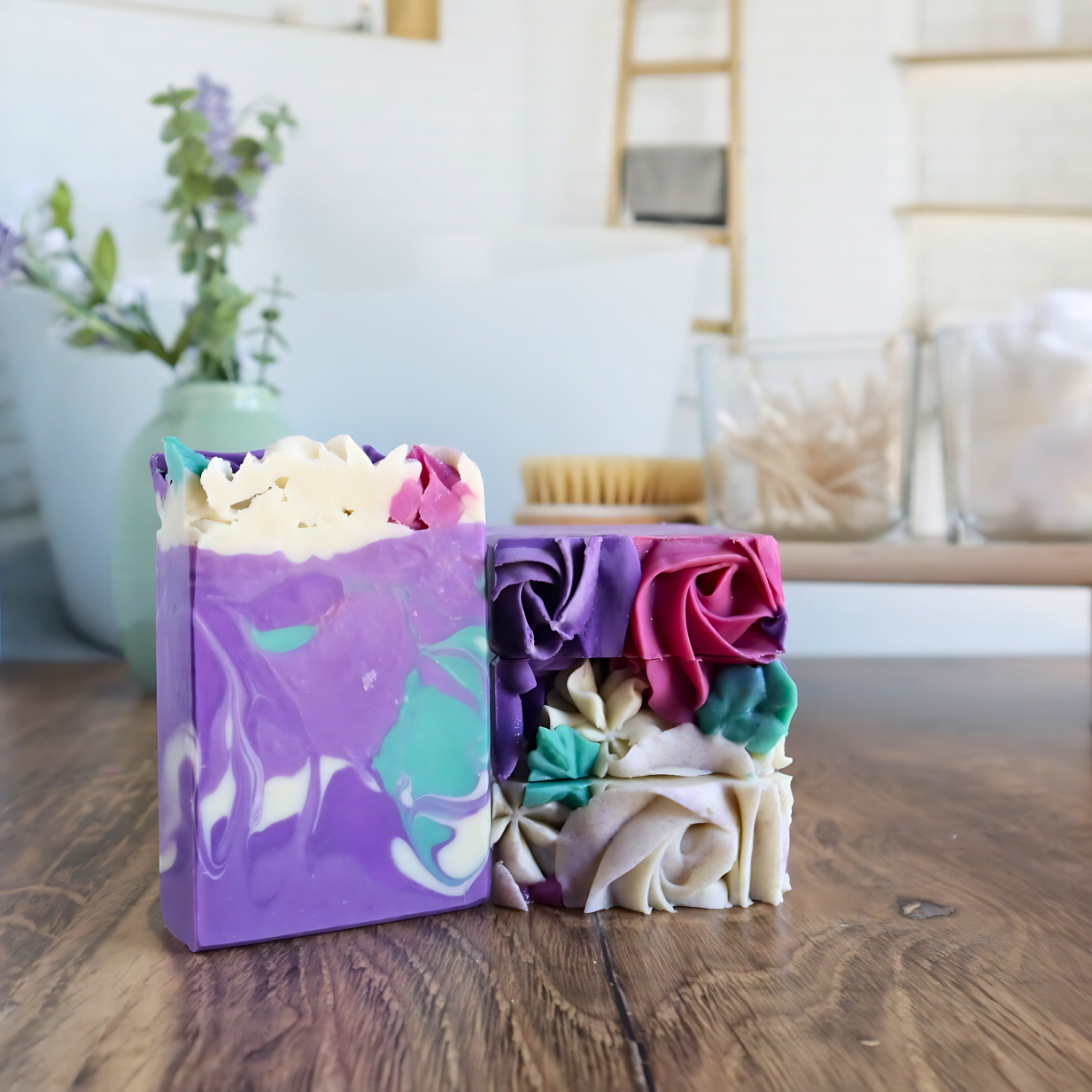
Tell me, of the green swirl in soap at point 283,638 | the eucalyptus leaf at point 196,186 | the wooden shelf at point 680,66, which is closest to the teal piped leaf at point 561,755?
the green swirl in soap at point 283,638

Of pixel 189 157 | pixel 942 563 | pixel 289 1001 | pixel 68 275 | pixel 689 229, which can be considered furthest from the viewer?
pixel 689 229

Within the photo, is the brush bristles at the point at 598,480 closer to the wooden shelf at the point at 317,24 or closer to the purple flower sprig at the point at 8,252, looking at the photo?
the purple flower sprig at the point at 8,252

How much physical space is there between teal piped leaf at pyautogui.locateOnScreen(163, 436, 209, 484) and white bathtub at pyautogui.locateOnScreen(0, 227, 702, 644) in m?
0.90

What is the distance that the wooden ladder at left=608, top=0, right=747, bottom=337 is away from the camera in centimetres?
126

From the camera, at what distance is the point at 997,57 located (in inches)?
50.8

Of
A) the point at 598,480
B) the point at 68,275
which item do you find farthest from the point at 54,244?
the point at 598,480

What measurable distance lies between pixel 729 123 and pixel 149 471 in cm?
87

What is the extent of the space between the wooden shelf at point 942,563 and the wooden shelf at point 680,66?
754mm

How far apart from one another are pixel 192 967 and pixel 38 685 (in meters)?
0.80

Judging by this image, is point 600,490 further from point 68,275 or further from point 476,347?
point 68,275

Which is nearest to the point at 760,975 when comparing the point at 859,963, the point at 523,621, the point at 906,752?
the point at 859,963

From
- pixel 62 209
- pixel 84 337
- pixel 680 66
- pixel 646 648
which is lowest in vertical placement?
pixel 646 648

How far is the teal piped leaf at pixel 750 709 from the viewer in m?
0.41

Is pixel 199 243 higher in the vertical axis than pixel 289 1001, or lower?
higher
